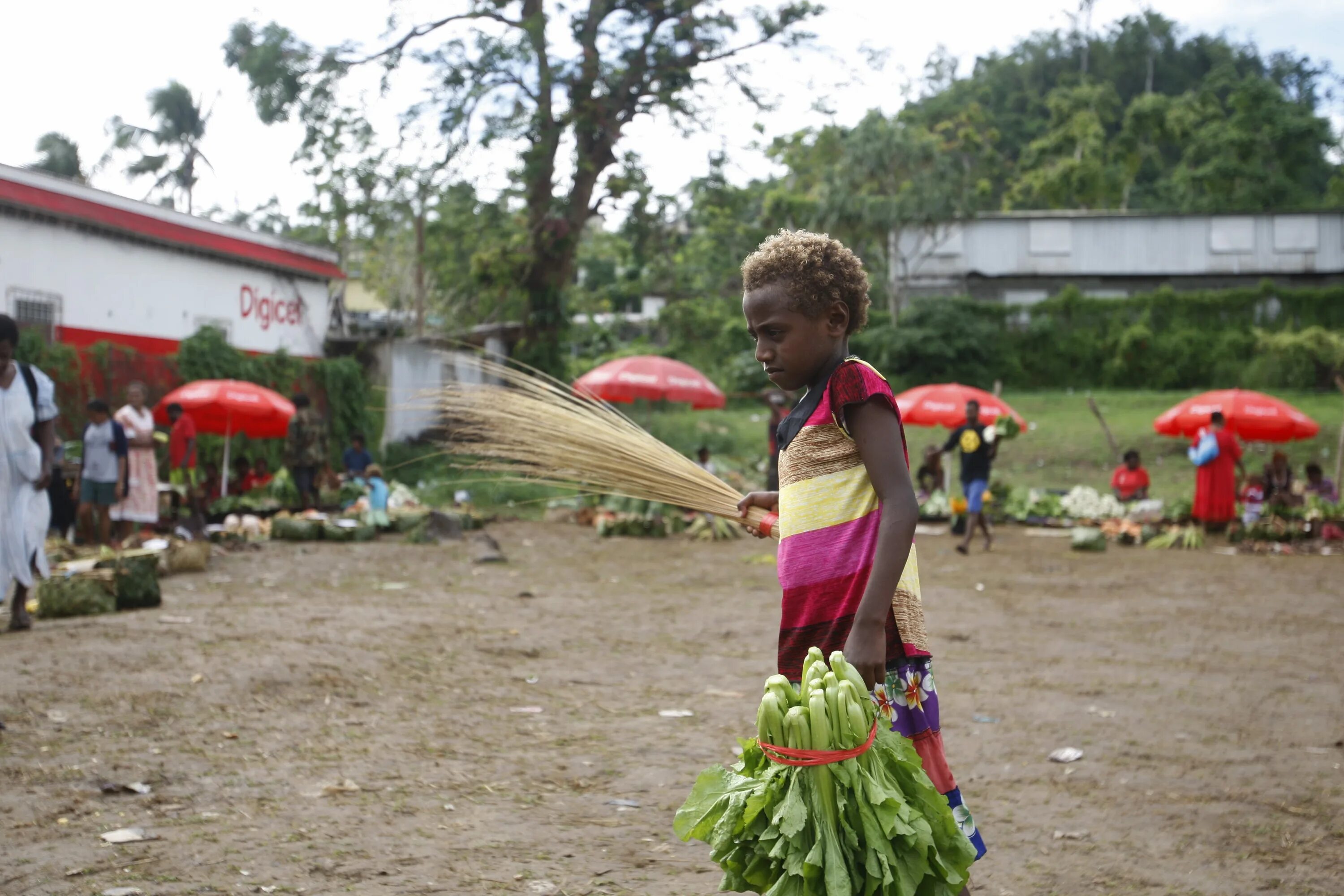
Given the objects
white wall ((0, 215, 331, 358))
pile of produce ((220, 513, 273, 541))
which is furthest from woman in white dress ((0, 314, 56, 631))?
white wall ((0, 215, 331, 358))

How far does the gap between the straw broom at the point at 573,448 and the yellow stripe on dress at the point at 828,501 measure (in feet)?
1.51

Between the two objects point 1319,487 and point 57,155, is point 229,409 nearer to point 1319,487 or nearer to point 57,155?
point 1319,487

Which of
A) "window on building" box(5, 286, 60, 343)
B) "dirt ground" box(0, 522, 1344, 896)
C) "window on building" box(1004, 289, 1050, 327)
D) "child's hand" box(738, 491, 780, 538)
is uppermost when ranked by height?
"window on building" box(1004, 289, 1050, 327)

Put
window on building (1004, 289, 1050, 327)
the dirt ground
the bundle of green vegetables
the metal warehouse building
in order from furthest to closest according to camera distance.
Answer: the metal warehouse building
window on building (1004, 289, 1050, 327)
the dirt ground
the bundle of green vegetables

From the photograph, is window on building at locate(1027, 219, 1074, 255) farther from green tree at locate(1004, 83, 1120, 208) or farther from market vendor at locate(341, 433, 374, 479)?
market vendor at locate(341, 433, 374, 479)

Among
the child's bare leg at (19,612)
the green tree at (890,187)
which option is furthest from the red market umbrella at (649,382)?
the green tree at (890,187)

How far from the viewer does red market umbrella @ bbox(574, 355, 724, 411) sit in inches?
537

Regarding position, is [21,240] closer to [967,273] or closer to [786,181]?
[786,181]

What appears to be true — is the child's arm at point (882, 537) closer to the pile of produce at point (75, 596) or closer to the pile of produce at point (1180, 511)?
the pile of produce at point (75, 596)

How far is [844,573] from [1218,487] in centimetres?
1281

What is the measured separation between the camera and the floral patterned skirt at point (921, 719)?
2.33 metres

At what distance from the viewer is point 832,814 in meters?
2.04

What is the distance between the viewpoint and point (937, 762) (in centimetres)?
234

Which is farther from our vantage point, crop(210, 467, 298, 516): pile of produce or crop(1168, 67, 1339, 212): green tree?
crop(1168, 67, 1339, 212): green tree
